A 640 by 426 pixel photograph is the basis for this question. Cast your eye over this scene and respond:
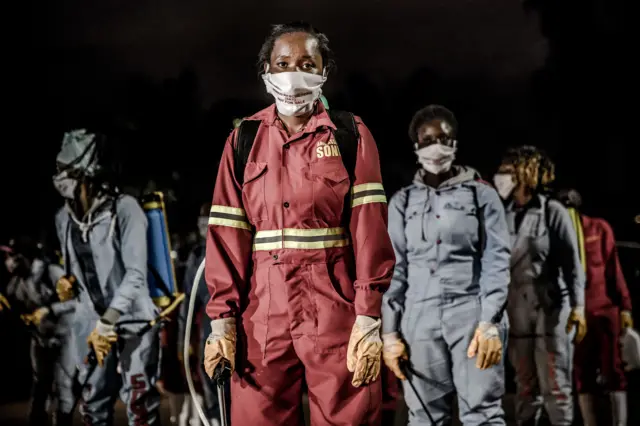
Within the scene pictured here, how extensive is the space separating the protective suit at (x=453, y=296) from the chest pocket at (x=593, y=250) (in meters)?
1.71

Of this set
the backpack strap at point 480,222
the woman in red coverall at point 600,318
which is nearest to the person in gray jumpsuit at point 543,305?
the woman in red coverall at point 600,318

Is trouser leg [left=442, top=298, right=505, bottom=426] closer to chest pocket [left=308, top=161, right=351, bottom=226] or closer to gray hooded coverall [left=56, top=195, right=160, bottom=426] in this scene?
chest pocket [left=308, top=161, right=351, bottom=226]

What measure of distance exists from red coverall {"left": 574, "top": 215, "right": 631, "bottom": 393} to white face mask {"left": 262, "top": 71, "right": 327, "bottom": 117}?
308 cm

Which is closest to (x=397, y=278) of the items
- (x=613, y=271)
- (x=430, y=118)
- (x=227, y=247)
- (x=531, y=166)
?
(x=430, y=118)

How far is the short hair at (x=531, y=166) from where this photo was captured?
15.5 feet

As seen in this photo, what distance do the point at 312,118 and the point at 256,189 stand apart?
12.8 inches

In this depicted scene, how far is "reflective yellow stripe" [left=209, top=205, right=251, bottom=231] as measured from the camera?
8.58 ft

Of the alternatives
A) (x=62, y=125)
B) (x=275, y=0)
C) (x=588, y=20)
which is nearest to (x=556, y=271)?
(x=588, y=20)

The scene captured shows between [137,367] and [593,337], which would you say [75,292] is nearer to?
[137,367]

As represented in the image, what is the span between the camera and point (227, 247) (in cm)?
261

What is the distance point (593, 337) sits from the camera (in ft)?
16.5

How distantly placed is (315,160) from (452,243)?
126 centimetres

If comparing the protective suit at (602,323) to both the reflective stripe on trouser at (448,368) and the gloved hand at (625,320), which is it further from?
the reflective stripe on trouser at (448,368)

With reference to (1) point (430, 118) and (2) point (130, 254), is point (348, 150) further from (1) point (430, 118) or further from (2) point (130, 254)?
(2) point (130, 254)
